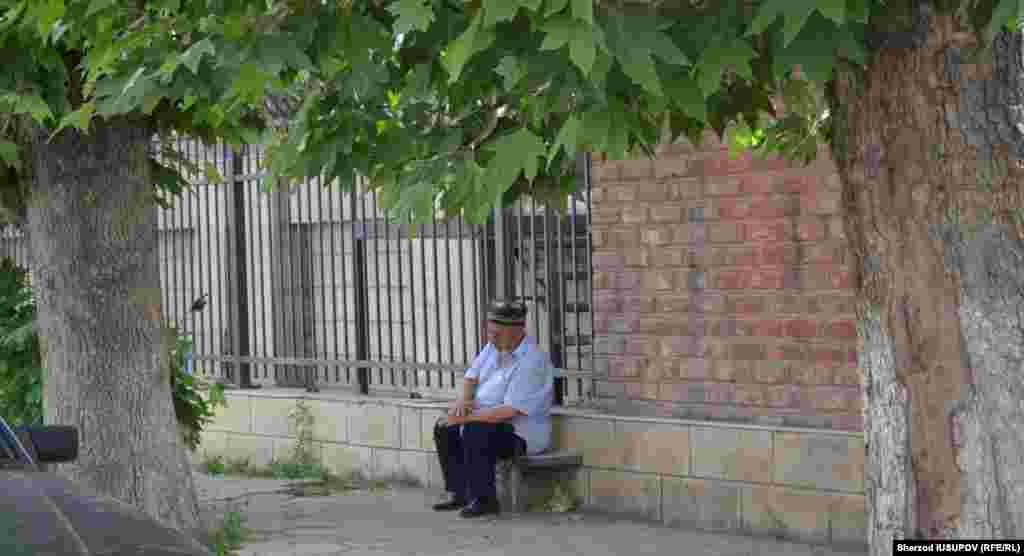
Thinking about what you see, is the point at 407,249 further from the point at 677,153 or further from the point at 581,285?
the point at 677,153

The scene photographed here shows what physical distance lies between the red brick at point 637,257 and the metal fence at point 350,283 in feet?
1.36

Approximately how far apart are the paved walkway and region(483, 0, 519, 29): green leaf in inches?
205

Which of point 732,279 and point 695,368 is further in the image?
point 695,368

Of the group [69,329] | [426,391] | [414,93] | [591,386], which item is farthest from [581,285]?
[414,93]

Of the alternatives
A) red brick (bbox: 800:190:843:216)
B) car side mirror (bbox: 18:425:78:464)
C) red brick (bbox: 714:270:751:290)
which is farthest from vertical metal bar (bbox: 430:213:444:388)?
car side mirror (bbox: 18:425:78:464)

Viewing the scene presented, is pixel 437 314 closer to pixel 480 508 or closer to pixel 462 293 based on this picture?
pixel 462 293

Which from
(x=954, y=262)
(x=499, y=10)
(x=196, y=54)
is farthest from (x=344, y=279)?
(x=499, y=10)

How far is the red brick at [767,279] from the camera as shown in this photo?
936 cm

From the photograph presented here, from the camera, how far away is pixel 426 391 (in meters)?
12.0

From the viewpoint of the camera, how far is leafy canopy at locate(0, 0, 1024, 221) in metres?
4.30

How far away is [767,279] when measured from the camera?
371 inches

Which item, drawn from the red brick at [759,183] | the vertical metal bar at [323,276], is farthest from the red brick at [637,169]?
the vertical metal bar at [323,276]

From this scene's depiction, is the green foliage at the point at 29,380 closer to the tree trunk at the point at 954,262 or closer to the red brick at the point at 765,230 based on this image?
the red brick at the point at 765,230

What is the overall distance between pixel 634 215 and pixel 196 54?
17.4 feet
